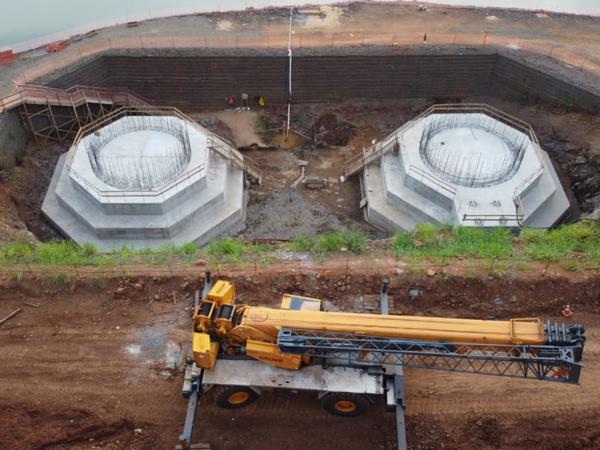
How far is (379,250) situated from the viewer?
1425 centimetres

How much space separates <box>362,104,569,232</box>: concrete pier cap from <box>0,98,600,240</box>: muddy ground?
0.90 metres

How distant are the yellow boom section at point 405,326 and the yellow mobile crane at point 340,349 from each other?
2cm

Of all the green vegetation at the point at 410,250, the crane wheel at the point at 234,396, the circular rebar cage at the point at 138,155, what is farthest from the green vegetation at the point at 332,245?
the circular rebar cage at the point at 138,155

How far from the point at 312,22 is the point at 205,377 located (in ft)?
63.4

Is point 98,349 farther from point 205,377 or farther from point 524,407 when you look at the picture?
point 524,407

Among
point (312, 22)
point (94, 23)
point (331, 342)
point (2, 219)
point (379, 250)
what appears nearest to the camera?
point (331, 342)

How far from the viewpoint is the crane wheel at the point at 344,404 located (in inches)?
394

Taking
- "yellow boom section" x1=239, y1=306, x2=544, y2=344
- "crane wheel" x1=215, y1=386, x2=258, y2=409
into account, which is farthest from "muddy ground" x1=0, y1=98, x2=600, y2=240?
"yellow boom section" x1=239, y1=306, x2=544, y2=344

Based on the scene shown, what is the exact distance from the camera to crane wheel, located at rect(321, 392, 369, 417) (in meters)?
10.0

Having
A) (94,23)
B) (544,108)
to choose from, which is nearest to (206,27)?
(94,23)

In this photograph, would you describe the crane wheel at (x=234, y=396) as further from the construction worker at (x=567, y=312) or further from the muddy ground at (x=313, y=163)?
the muddy ground at (x=313, y=163)

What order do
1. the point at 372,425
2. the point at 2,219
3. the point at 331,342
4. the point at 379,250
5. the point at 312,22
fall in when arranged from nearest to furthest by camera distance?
the point at 331,342
the point at 372,425
the point at 379,250
the point at 2,219
the point at 312,22

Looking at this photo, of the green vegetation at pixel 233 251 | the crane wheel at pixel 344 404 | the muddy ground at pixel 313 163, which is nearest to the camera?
the crane wheel at pixel 344 404

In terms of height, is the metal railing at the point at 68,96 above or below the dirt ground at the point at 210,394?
above
